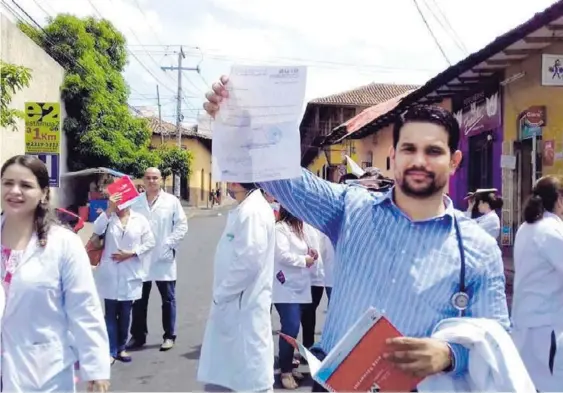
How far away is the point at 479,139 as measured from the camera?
16391 millimetres

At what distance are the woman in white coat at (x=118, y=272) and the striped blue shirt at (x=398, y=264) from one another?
483cm

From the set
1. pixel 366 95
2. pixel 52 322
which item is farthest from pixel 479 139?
pixel 366 95

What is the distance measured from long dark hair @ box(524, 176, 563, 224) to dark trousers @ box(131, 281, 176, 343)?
4.15m

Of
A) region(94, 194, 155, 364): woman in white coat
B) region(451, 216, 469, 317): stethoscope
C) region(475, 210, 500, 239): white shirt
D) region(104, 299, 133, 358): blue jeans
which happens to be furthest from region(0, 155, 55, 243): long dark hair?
region(475, 210, 500, 239): white shirt

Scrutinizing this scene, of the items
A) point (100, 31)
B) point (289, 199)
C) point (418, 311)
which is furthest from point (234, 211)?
point (100, 31)

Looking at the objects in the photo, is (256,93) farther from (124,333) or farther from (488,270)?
(124,333)

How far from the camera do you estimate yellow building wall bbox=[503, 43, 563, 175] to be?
461 inches

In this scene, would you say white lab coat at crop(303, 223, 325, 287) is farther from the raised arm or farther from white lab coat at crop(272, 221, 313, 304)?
the raised arm

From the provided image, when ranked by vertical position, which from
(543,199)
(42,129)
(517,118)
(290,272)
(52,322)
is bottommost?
(290,272)

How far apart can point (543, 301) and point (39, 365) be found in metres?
3.24

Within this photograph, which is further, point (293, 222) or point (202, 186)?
point (202, 186)

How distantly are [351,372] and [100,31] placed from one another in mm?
31919

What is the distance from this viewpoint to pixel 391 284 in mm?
2393

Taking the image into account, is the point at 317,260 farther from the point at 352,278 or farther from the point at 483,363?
the point at 483,363
